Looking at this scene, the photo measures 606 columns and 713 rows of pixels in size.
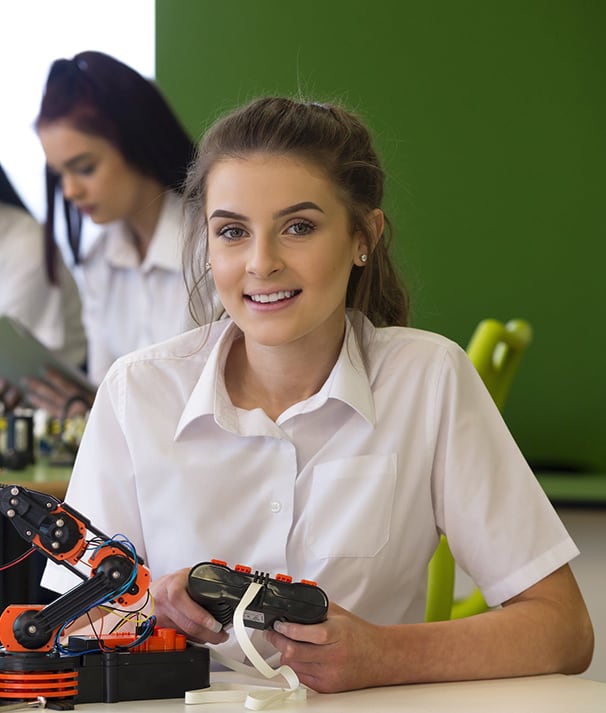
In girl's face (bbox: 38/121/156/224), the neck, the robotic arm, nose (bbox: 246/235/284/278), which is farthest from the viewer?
girl's face (bbox: 38/121/156/224)

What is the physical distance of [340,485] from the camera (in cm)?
145

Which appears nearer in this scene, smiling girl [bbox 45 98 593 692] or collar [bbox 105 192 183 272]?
smiling girl [bbox 45 98 593 692]

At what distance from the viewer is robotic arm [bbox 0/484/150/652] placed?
1.00m

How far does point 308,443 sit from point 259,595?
447mm

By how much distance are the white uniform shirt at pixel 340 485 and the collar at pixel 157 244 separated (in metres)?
1.84

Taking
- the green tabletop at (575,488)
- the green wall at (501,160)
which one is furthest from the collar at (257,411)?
the green wall at (501,160)

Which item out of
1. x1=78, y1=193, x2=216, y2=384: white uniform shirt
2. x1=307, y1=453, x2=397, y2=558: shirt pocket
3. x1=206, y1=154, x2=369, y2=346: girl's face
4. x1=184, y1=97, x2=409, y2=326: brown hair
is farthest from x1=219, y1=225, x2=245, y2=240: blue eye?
x1=78, y1=193, x2=216, y2=384: white uniform shirt

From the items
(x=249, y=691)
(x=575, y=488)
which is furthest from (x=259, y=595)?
(x=575, y=488)

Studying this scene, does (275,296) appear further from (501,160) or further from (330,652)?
(501,160)

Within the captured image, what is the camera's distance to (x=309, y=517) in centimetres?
144

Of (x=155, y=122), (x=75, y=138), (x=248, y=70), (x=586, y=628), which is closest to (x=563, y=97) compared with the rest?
(x=248, y=70)

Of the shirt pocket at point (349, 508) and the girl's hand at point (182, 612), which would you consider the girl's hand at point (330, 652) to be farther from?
the shirt pocket at point (349, 508)

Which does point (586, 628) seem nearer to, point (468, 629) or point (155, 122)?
point (468, 629)

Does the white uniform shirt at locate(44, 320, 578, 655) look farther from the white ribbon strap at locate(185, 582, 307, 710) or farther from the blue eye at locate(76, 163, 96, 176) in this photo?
the blue eye at locate(76, 163, 96, 176)
